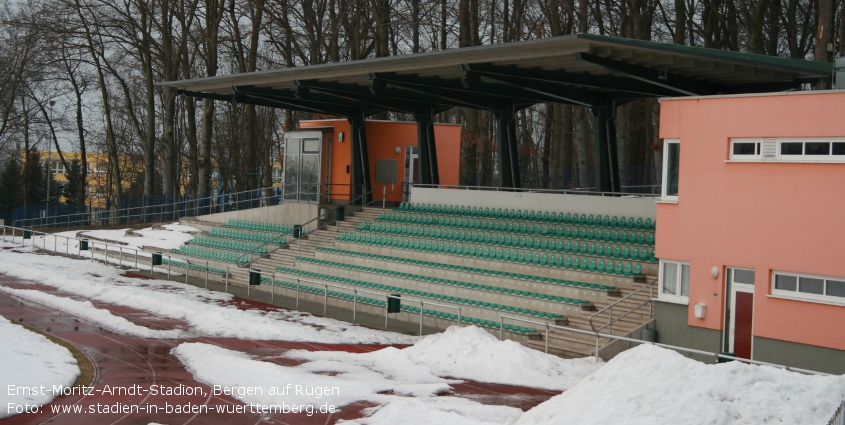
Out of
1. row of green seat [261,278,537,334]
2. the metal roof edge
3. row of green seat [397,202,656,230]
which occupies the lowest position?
row of green seat [261,278,537,334]

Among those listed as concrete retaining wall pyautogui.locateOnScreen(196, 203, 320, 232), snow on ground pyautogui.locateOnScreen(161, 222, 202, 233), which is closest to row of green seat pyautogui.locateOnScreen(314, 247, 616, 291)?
concrete retaining wall pyautogui.locateOnScreen(196, 203, 320, 232)

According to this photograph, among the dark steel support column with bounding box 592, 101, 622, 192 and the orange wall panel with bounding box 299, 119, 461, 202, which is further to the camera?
the orange wall panel with bounding box 299, 119, 461, 202

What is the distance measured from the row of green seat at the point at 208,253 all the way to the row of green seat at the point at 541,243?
23.7ft

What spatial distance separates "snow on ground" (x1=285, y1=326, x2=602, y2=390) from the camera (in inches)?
599

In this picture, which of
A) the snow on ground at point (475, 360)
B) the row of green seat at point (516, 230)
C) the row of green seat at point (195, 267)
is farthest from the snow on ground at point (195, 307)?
the row of green seat at point (516, 230)

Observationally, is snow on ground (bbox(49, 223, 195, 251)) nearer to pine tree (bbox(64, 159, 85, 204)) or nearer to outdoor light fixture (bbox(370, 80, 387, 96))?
outdoor light fixture (bbox(370, 80, 387, 96))

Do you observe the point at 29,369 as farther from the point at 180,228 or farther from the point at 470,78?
the point at 180,228

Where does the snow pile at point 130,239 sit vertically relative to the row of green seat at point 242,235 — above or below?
below

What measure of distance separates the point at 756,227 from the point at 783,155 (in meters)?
1.40

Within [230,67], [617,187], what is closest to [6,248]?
[230,67]

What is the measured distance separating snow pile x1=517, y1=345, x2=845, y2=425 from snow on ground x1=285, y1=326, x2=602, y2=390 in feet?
13.4

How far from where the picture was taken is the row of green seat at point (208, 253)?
31422 mm

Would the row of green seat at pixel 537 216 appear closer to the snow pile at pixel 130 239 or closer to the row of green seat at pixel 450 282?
the row of green seat at pixel 450 282

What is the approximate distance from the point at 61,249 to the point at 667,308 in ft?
97.4
